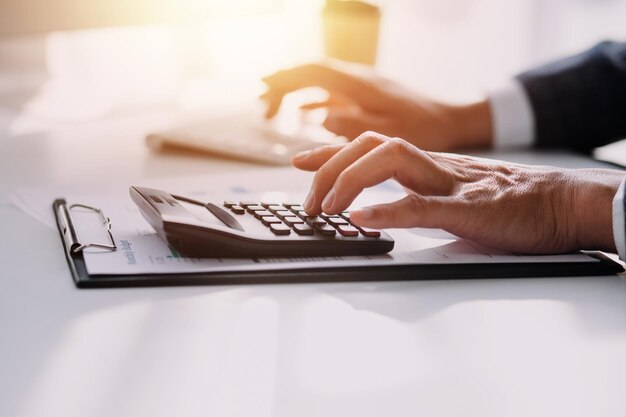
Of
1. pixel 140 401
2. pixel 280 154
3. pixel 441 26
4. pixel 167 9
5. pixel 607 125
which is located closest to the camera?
pixel 140 401

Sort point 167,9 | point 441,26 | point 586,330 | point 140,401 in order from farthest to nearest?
1. point 441,26
2. point 167,9
3. point 586,330
4. point 140,401

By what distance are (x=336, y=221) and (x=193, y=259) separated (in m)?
0.13

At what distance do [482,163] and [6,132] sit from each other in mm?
733

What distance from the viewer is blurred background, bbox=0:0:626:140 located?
1.29m

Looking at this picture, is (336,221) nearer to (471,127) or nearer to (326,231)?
(326,231)

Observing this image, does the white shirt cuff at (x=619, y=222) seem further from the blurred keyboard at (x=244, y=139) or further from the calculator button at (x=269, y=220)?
the blurred keyboard at (x=244, y=139)

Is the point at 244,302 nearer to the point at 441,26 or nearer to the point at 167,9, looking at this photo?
the point at 167,9

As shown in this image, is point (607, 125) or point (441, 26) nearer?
point (607, 125)

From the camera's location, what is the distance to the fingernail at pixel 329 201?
69cm

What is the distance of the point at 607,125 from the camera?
1209 millimetres

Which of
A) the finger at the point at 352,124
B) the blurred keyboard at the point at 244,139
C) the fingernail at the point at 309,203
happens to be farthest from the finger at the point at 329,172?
the finger at the point at 352,124

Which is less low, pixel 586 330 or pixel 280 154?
pixel 280 154

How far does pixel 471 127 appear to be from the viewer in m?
1.21

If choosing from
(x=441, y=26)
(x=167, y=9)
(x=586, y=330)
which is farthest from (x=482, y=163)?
(x=441, y=26)
